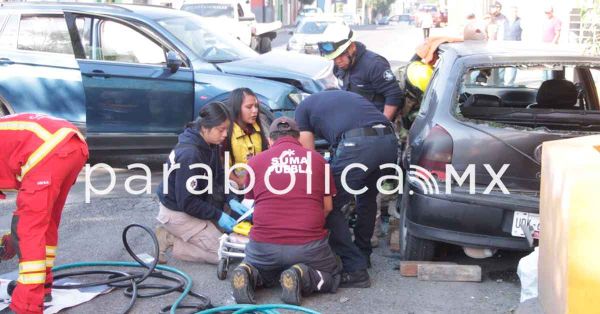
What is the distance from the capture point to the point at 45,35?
8492 mm

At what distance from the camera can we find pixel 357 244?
5.53 meters

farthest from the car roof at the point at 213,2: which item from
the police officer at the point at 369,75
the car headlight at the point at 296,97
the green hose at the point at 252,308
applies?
the green hose at the point at 252,308

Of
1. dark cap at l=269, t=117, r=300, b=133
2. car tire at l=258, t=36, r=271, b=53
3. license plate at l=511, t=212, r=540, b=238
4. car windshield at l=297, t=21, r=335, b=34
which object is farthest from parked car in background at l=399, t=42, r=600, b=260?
car windshield at l=297, t=21, r=335, b=34

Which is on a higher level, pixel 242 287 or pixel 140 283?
pixel 242 287

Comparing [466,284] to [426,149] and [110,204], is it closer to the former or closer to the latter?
[426,149]

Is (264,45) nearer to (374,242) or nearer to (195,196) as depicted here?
(374,242)

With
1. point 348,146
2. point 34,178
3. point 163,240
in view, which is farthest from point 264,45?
point 34,178

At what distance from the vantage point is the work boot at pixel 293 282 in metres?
4.68

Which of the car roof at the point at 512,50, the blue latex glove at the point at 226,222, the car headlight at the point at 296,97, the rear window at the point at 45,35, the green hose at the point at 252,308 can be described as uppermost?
the car roof at the point at 512,50

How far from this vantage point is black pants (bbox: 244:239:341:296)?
4.82m

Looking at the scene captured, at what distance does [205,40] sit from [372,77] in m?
2.77

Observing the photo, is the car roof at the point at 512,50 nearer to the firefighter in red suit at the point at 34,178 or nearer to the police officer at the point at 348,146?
the police officer at the point at 348,146

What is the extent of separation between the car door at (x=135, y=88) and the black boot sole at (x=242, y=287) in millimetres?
3669

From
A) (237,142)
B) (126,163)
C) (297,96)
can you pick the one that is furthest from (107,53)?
(237,142)
